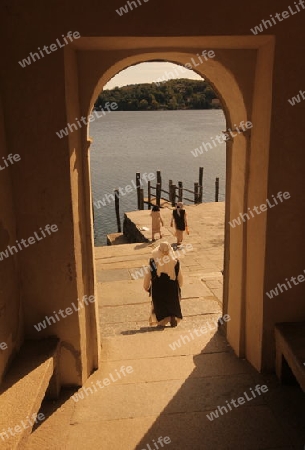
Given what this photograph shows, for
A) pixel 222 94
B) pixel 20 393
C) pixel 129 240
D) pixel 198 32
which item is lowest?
pixel 129 240

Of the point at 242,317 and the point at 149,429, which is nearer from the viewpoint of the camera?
the point at 149,429

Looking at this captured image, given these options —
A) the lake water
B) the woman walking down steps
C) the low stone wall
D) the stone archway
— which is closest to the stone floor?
the woman walking down steps

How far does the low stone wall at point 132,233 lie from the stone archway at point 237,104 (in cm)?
858

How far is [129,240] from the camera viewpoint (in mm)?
17312

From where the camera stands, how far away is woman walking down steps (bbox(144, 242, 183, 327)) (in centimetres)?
664

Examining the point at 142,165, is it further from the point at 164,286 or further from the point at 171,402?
the point at 171,402

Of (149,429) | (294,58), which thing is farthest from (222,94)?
(149,429)

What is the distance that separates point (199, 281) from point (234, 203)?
393 centimetres

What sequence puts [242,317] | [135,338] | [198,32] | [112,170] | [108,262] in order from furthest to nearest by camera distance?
[112,170]
[108,262]
[135,338]
[242,317]
[198,32]

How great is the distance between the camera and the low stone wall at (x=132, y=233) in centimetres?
1491

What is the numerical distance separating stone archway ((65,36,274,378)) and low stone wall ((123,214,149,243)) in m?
8.58

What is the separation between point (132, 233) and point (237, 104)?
1174 cm

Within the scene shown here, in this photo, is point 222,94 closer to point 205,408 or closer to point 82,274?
point 82,274

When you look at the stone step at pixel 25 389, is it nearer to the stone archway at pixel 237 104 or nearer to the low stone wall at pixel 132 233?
the stone archway at pixel 237 104
